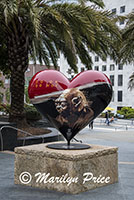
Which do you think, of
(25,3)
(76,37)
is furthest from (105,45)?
(25,3)

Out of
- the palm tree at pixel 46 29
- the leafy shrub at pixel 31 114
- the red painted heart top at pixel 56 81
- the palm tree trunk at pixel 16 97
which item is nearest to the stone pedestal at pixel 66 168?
the red painted heart top at pixel 56 81

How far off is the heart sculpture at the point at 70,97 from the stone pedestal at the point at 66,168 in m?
0.69

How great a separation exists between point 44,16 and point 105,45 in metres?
3.17

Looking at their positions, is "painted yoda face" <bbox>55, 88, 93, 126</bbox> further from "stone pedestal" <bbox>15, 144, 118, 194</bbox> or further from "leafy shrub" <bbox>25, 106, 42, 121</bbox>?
"leafy shrub" <bbox>25, 106, 42, 121</bbox>

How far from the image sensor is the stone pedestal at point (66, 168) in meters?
5.94

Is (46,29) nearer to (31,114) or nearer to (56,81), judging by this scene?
(31,114)

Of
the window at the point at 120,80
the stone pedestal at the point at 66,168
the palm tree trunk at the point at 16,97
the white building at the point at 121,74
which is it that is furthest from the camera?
the window at the point at 120,80

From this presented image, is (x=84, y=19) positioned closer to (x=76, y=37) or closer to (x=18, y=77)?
(x=76, y=37)

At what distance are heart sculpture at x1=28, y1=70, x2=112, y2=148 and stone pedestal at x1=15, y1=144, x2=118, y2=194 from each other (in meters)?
0.69

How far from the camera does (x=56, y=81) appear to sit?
683 cm

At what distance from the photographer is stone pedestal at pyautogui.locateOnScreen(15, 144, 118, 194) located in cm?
594

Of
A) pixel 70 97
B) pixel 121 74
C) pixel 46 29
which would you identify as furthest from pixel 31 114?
pixel 121 74

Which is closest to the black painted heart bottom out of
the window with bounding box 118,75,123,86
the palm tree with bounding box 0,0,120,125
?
the palm tree with bounding box 0,0,120,125

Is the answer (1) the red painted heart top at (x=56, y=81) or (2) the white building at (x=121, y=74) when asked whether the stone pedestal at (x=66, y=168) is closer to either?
(1) the red painted heart top at (x=56, y=81)
